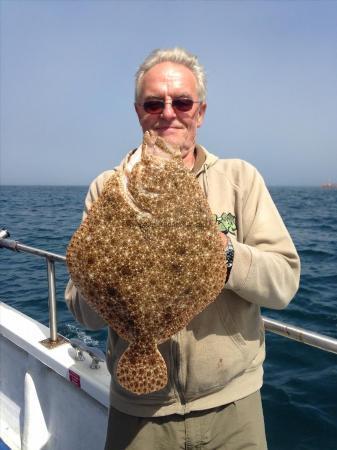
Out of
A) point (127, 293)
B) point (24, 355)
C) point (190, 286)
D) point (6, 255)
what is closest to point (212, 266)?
point (190, 286)

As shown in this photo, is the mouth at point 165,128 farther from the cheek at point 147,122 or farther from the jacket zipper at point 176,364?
the jacket zipper at point 176,364

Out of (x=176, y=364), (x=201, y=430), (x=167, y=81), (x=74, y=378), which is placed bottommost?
(x=74, y=378)

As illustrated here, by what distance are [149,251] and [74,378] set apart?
2273mm

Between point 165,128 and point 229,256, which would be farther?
point 165,128

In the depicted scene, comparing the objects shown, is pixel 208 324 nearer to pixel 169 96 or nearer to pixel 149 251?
pixel 149 251

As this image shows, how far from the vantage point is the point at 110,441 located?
262 centimetres

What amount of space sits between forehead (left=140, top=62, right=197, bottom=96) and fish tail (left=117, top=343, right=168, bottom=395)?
4.59 feet

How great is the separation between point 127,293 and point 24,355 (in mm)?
2969

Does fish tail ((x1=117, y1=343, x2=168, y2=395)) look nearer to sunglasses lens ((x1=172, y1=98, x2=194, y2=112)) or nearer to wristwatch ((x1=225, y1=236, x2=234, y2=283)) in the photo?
wristwatch ((x1=225, y1=236, x2=234, y2=283))

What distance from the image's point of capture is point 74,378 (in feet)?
12.1

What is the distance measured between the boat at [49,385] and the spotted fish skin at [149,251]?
1756mm

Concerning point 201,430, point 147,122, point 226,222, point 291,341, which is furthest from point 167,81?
point 291,341

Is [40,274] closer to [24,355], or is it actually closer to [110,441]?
[24,355]

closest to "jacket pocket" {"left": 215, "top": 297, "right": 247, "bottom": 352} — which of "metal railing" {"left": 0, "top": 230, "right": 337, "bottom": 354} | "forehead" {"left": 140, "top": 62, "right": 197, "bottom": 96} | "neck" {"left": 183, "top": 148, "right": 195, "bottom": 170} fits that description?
"metal railing" {"left": 0, "top": 230, "right": 337, "bottom": 354}
